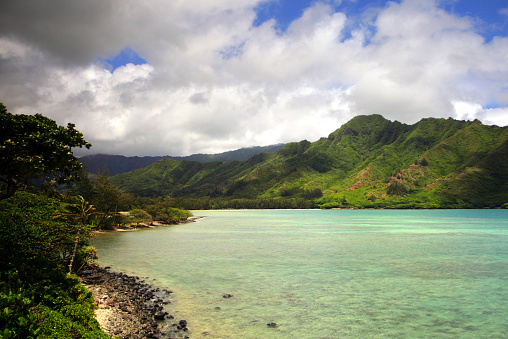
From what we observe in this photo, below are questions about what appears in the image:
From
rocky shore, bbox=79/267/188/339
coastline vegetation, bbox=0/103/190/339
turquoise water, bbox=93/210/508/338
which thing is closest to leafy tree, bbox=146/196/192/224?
turquoise water, bbox=93/210/508/338

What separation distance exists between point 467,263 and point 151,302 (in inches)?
2216

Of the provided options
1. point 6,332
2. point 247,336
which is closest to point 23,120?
point 6,332

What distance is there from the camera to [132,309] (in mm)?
27672

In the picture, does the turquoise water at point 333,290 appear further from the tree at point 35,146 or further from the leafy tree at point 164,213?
the leafy tree at point 164,213

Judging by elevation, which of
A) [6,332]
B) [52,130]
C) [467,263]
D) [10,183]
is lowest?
[467,263]

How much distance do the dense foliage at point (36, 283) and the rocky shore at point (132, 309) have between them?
276cm

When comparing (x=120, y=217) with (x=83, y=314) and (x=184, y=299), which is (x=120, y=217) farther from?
(x=83, y=314)

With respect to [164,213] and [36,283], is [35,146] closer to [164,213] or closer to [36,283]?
[36,283]

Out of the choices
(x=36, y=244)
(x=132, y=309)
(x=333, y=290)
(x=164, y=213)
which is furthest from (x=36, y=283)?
(x=164, y=213)

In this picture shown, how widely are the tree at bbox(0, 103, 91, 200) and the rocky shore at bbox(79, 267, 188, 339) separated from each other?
12.7 metres

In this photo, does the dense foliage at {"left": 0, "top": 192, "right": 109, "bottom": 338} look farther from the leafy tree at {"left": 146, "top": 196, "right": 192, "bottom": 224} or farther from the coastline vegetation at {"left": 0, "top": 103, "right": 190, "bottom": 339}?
the leafy tree at {"left": 146, "top": 196, "right": 192, "bottom": 224}

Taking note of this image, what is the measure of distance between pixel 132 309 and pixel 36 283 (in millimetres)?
9136

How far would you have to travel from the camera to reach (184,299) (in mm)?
32281

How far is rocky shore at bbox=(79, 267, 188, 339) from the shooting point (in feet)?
75.0
